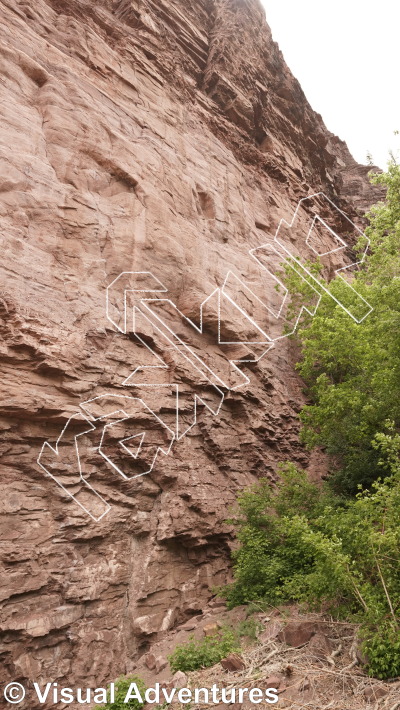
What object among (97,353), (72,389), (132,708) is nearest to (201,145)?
(97,353)

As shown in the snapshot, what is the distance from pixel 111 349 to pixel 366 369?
745cm

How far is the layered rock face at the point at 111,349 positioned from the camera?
8930mm

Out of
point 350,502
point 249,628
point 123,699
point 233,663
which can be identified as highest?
point 350,502

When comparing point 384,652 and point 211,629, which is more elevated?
point 384,652

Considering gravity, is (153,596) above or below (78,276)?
below

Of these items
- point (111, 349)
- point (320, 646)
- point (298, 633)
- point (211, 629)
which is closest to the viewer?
point (320, 646)

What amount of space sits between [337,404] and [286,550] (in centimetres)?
448

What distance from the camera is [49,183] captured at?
1136 centimetres

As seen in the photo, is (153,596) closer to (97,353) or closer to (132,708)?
(132,708)

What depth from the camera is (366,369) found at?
13398 millimetres
